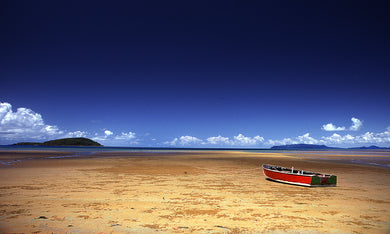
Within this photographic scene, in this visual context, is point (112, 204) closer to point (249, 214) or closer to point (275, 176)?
point (249, 214)

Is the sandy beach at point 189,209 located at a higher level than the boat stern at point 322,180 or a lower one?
lower

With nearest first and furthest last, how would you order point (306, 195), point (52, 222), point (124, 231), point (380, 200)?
1. point (124, 231)
2. point (52, 222)
3. point (380, 200)
4. point (306, 195)

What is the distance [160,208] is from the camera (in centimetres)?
950

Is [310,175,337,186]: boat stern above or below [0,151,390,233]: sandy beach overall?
above

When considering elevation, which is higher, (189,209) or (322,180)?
(322,180)

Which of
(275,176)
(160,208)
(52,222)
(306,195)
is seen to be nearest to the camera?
(52,222)

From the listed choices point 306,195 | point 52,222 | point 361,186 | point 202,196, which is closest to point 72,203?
Answer: point 52,222

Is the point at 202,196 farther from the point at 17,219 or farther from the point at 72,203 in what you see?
the point at 17,219

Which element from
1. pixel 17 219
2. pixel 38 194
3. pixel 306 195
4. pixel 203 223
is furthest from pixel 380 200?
pixel 38 194

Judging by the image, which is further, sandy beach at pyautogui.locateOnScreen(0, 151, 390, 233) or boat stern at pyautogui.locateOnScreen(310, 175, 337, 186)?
boat stern at pyautogui.locateOnScreen(310, 175, 337, 186)

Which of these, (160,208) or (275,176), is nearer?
(160,208)

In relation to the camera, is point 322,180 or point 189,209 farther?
point 322,180

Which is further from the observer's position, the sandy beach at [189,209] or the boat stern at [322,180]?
the boat stern at [322,180]

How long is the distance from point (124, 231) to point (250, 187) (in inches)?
360
